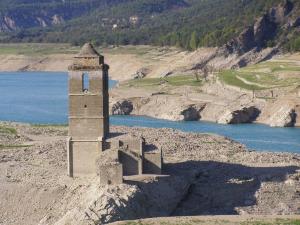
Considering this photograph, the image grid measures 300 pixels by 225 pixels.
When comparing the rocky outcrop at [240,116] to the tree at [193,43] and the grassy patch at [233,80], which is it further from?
the tree at [193,43]

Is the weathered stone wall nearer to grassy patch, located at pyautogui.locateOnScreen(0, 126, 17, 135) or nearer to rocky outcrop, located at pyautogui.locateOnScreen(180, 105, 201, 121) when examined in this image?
grassy patch, located at pyautogui.locateOnScreen(0, 126, 17, 135)

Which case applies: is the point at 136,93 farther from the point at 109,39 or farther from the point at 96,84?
the point at 109,39

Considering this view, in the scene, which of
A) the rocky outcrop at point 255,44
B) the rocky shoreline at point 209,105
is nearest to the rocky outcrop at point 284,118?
the rocky shoreline at point 209,105

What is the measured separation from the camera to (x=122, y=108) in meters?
69.5

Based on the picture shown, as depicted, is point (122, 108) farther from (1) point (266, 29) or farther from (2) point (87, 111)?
(1) point (266, 29)

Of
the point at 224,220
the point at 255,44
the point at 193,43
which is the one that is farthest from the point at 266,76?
the point at 224,220

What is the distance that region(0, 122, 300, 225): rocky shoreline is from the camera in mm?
27234

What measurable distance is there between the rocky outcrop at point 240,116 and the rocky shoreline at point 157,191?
23777mm

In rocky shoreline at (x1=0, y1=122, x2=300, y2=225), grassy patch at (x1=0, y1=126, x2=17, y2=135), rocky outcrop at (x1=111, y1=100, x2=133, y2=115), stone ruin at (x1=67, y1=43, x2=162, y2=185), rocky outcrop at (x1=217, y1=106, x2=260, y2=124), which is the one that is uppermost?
stone ruin at (x1=67, y1=43, x2=162, y2=185)

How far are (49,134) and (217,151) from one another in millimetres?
11044

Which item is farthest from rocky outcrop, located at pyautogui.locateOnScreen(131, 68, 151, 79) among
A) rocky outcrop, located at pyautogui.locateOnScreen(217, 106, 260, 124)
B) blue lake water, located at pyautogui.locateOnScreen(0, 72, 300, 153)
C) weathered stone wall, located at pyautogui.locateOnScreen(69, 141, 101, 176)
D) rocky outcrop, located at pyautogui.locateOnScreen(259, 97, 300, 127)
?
weathered stone wall, located at pyautogui.locateOnScreen(69, 141, 101, 176)

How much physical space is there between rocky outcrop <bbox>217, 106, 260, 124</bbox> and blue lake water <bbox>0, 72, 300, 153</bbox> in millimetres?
1165

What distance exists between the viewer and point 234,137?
175 feet

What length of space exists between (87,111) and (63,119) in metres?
32.1
